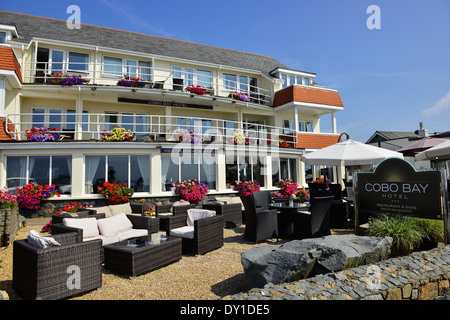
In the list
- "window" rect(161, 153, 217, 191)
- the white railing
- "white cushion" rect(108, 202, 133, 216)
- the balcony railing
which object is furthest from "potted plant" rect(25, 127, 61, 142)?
"white cushion" rect(108, 202, 133, 216)

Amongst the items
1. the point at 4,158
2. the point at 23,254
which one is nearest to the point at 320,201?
the point at 23,254

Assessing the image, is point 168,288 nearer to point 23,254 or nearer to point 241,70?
point 23,254

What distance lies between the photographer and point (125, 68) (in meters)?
16.0

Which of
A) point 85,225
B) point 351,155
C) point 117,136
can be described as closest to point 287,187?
point 351,155

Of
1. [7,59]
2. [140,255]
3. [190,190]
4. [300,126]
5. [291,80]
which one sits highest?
[291,80]

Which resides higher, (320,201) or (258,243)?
(320,201)

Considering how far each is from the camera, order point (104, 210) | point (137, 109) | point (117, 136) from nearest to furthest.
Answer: point (104, 210) < point (117, 136) < point (137, 109)

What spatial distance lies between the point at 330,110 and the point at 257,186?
8917 millimetres

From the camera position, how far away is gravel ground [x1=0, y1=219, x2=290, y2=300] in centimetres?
388

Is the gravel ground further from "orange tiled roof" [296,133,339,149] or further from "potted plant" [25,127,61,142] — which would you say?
"orange tiled roof" [296,133,339,149]

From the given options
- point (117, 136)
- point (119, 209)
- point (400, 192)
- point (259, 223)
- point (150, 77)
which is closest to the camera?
point (400, 192)

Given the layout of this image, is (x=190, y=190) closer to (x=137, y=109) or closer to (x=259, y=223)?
(x=259, y=223)

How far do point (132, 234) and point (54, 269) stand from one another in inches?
102
